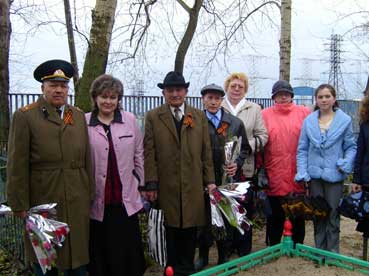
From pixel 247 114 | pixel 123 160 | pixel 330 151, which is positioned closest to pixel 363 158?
pixel 330 151

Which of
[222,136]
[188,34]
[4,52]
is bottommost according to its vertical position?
[222,136]

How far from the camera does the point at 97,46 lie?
5223 millimetres

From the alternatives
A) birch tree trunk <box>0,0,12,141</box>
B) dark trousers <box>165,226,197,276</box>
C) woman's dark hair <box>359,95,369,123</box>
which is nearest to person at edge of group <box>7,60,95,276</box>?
dark trousers <box>165,226,197,276</box>

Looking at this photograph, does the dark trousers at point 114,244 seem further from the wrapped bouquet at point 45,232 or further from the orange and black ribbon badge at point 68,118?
the orange and black ribbon badge at point 68,118

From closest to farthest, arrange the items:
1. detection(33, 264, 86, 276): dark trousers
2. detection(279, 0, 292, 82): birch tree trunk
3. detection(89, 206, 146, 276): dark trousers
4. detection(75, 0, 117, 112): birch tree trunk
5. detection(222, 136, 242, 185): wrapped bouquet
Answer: detection(33, 264, 86, 276): dark trousers < detection(89, 206, 146, 276): dark trousers < detection(222, 136, 242, 185): wrapped bouquet < detection(75, 0, 117, 112): birch tree trunk < detection(279, 0, 292, 82): birch tree trunk

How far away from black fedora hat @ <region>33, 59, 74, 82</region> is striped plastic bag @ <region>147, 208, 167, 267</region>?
1376mm

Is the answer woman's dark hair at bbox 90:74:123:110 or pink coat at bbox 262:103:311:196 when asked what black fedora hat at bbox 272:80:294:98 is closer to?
pink coat at bbox 262:103:311:196

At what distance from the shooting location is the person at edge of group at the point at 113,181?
3.46m

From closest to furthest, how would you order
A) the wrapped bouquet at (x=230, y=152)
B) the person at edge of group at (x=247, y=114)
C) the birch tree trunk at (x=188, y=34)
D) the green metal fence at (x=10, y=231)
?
1. the wrapped bouquet at (x=230, y=152)
2. the person at edge of group at (x=247, y=114)
3. the green metal fence at (x=10, y=231)
4. the birch tree trunk at (x=188, y=34)

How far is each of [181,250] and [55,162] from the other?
5.06 feet

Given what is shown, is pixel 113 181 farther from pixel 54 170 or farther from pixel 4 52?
pixel 4 52

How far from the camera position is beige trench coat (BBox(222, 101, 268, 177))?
466 cm

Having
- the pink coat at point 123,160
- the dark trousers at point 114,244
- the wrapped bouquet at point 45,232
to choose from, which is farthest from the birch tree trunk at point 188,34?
the wrapped bouquet at point 45,232

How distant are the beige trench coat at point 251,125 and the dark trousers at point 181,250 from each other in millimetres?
1025
